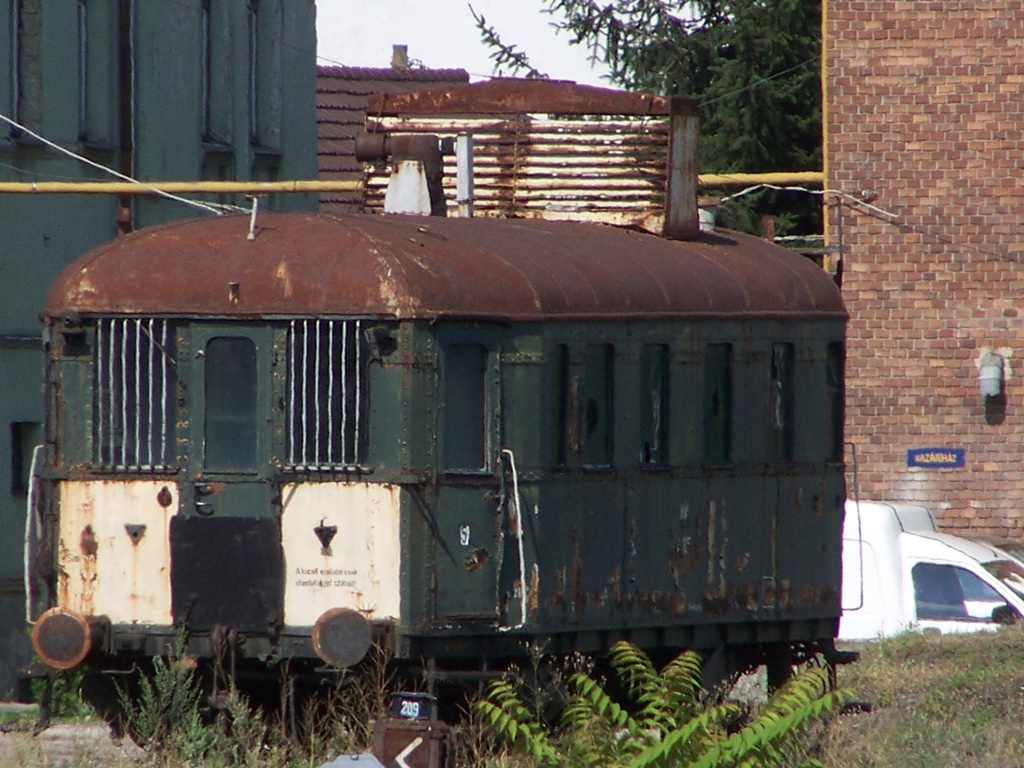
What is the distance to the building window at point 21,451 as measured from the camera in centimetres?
1881

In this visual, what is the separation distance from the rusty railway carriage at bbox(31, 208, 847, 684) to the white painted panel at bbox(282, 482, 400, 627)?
0.04 feet

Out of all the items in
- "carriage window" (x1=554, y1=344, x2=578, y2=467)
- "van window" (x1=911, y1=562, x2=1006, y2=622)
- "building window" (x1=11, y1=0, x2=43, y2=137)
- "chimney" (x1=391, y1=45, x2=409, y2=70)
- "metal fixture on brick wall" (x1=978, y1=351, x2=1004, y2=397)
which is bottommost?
"van window" (x1=911, y1=562, x2=1006, y2=622)

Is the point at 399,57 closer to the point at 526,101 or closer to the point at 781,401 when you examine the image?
the point at 526,101

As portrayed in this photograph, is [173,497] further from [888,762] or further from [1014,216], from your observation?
[1014,216]

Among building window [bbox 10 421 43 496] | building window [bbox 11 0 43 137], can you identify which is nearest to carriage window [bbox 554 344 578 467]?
building window [bbox 10 421 43 496]

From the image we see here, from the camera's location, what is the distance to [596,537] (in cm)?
1202

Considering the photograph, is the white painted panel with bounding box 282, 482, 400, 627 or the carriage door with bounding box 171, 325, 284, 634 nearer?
the white painted panel with bounding box 282, 482, 400, 627

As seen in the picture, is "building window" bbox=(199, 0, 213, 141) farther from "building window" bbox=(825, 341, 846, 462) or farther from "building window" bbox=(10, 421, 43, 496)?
"building window" bbox=(825, 341, 846, 462)

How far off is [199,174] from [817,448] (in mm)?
10580

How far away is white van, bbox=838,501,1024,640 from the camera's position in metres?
17.9

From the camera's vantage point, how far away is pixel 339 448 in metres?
11.3

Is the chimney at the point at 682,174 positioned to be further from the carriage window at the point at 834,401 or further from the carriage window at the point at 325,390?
the carriage window at the point at 325,390

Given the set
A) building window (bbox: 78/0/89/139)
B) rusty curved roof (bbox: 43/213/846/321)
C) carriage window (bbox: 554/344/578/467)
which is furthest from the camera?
Result: building window (bbox: 78/0/89/139)

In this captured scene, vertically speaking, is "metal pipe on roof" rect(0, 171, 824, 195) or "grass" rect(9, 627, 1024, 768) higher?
"metal pipe on roof" rect(0, 171, 824, 195)
